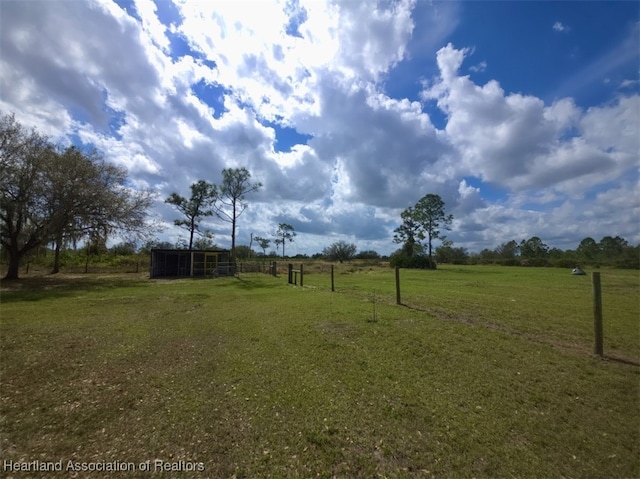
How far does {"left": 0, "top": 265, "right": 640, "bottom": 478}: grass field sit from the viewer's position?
3096 millimetres

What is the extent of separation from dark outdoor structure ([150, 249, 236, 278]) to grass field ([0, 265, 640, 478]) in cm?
2472

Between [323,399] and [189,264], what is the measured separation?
107 ft

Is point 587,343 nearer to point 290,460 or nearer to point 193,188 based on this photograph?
point 290,460

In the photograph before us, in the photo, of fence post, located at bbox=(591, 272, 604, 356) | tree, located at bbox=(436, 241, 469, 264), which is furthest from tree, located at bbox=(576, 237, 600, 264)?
fence post, located at bbox=(591, 272, 604, 356)

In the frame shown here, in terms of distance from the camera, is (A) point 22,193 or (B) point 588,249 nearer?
(A) point 22,193

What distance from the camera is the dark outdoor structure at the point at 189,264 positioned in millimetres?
32875

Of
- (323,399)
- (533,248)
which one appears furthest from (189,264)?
(533,248)

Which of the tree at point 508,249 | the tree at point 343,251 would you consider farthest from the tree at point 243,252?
the tree at point 508,249

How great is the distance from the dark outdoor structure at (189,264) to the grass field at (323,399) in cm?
2472

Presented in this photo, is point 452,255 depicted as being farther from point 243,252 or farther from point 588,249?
point 243,252

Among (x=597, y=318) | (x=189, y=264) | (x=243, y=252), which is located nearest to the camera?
(x=597, y=318)

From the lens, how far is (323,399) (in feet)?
14.1

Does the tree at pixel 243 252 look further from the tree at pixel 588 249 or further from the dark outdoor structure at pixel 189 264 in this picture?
the tree at pixel 588 249

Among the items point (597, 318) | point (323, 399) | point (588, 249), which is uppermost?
point (588, 249)
